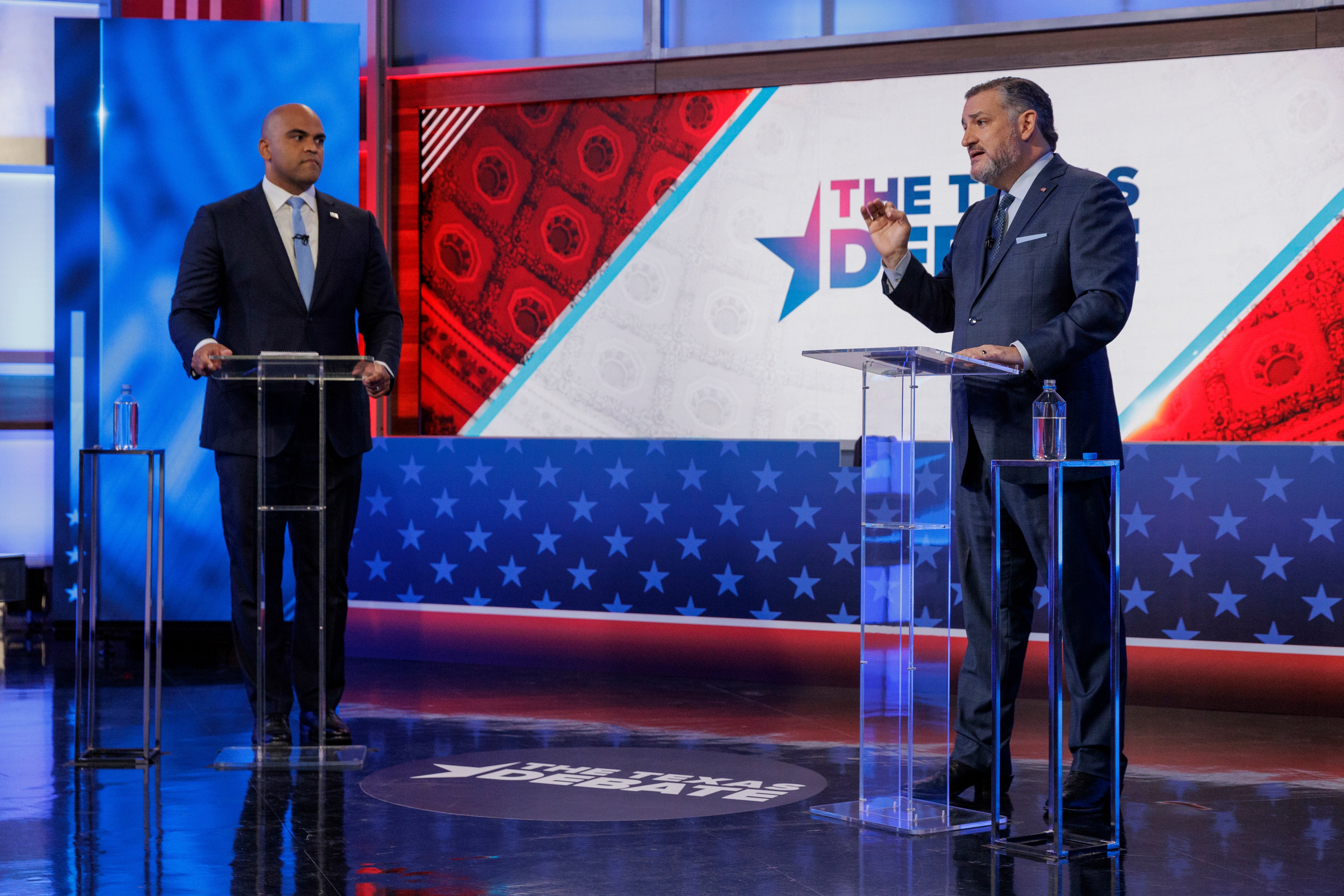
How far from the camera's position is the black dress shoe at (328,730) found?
3.67m

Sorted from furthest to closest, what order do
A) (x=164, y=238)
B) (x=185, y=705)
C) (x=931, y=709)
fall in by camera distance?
(x=164, y=238), (x=185, y=705), (x=931, y=709)

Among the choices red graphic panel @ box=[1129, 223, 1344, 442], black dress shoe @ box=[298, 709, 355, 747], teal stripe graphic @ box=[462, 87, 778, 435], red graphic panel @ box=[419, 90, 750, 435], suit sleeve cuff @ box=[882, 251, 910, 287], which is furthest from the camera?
red graphic panel @ box=[419, 90, 750, 435]

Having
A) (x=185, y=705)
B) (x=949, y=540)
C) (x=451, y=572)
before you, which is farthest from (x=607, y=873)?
(x=451, y=572)

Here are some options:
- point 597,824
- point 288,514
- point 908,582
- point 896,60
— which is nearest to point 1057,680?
point 908,582

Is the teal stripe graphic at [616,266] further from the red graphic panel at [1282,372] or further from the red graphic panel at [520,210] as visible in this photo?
the red graphic panel at [1282,372]

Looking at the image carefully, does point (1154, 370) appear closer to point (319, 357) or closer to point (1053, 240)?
point (1053, 240)

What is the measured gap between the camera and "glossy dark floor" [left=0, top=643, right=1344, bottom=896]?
2.45m

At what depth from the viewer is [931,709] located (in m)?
2.84

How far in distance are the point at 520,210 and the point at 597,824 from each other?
12.6 ft

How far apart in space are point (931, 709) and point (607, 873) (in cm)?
77

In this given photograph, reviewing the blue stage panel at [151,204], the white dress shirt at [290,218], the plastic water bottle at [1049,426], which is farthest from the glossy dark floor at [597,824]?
the white dress shirt at [290,218]

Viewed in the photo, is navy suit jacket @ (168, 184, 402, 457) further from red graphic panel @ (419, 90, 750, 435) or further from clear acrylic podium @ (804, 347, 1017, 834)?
red graphic panel @ (419, 90, 750, 435)

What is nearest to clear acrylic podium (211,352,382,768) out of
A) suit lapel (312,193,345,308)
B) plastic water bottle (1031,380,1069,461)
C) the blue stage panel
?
suit lapel (312,193,345,308)

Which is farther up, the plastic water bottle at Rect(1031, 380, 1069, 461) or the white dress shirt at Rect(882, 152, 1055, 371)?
the white dress shirt at Rect(882, 152, 1055, 371)
